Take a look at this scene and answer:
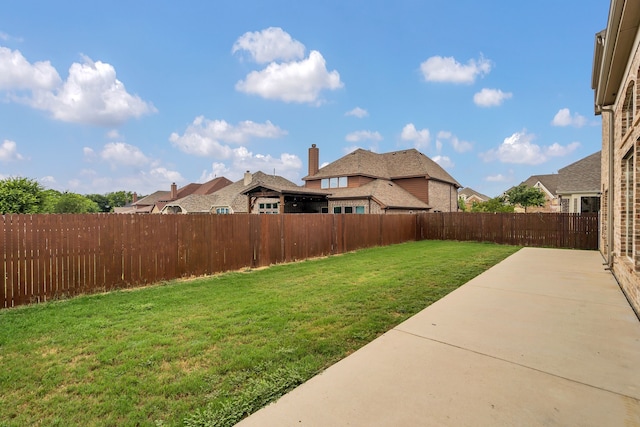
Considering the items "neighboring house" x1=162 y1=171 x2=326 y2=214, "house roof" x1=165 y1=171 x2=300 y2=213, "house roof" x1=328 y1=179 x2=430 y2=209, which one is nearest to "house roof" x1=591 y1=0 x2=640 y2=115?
"house roof" x1=328 y1=179 x2=430 y2=209

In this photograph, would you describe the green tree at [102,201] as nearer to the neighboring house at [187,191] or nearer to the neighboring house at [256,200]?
the neighboring house at [187,191]

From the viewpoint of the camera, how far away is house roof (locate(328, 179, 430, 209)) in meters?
22.2

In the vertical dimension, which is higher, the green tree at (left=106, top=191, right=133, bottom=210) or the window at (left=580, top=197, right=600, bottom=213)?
the green tree at (left=106, top=191, right=133, bottom=210)

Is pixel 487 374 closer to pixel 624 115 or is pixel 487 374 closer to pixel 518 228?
pixel 624 115

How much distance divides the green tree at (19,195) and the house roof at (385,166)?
1944 centimetres

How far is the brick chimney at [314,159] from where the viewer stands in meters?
29.2

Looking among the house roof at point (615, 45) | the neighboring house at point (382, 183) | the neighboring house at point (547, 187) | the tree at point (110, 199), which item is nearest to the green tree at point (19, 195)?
the neighboring house at point (382, 183)

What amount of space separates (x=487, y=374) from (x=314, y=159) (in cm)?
2732

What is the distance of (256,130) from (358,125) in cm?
941

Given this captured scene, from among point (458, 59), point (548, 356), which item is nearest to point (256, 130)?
point (458, 59)

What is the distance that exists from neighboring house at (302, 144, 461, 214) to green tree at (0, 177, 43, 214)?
18.5 m

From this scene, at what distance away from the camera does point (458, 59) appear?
1748cm

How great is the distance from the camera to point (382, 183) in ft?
84.2

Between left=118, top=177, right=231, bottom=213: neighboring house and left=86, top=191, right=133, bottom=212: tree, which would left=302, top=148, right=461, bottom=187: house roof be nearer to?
left=118, top=177, right=231, bottom=213: neighboring house
